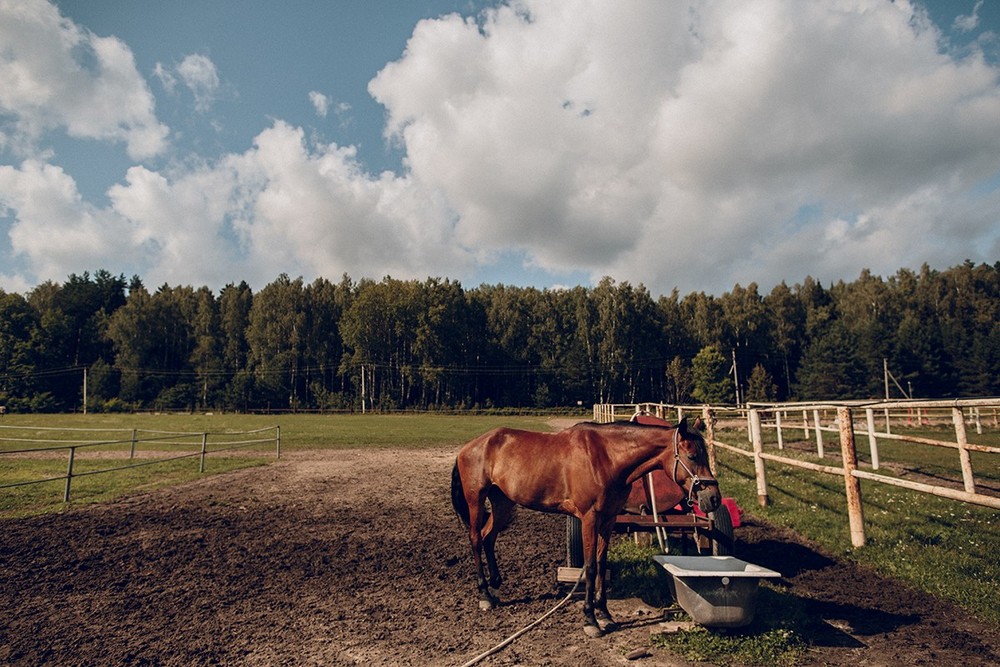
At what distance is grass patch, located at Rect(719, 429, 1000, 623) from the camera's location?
19.0ft

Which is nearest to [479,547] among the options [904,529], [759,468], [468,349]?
[759,468]

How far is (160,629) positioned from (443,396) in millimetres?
64613

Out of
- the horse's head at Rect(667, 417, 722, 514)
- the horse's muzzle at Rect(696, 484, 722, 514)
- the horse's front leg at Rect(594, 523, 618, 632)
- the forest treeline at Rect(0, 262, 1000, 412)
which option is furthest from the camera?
the forest treeline at Rect(0, 262, 1000, 412)

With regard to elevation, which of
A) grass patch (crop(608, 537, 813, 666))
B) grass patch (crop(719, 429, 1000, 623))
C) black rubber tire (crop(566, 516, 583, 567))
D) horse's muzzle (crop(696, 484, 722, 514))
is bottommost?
grass patch (crop(608, 537, 813, 666))

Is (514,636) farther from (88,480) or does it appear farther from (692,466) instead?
(88,480)

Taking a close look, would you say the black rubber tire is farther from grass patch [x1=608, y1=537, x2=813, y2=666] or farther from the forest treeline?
the forest treeline

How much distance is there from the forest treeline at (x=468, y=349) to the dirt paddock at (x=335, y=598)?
183 feet

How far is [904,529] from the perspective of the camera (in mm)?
7797

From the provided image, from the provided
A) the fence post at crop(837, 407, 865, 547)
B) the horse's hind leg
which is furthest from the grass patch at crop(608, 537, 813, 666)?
the fence post at crop(837, 407, 865, 547)

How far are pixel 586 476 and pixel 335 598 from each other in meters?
3.37

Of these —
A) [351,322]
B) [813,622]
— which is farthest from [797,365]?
[813,622]

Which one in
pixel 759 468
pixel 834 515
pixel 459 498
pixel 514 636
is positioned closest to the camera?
pixel 514 636

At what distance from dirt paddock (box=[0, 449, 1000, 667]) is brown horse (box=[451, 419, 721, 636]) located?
1.99ft

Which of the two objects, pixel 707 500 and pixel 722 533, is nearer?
pixel 707 500
